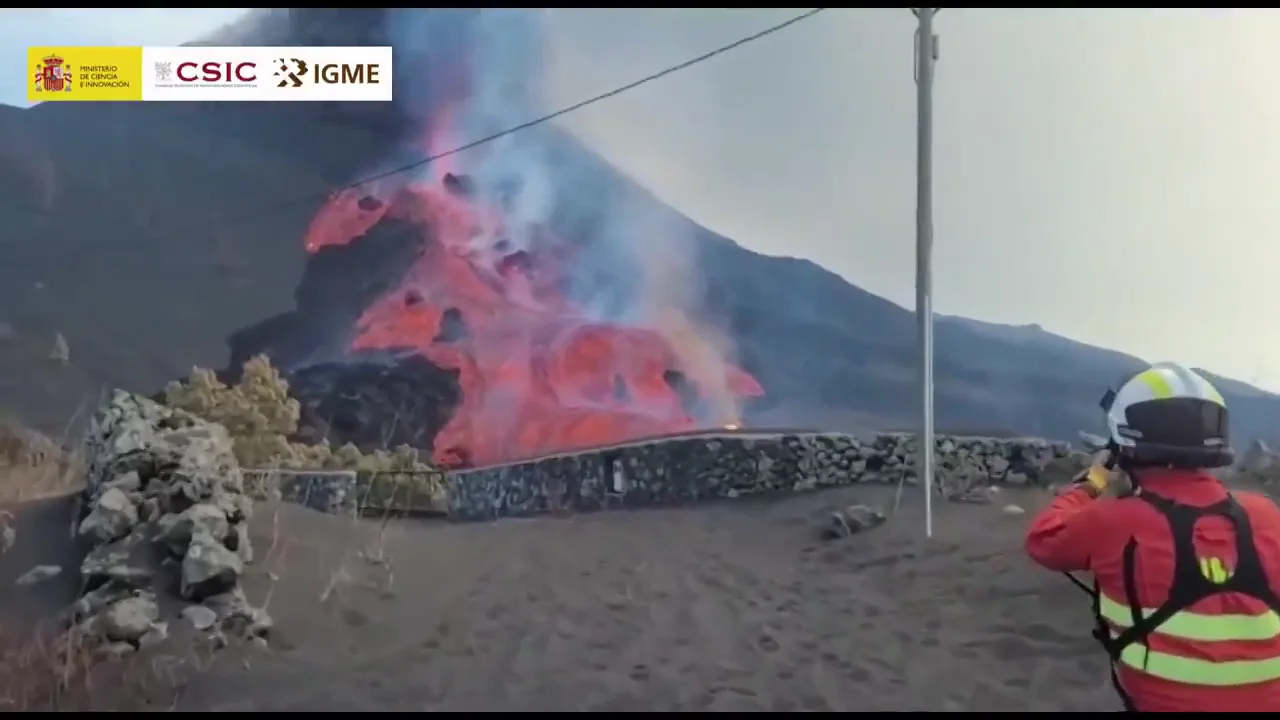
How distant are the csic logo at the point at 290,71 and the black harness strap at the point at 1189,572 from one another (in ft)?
7.04

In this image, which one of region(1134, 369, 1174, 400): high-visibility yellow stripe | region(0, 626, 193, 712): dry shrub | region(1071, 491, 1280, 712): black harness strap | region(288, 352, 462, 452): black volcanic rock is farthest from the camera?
region(288, 352, 462, 452): black volcanic rock

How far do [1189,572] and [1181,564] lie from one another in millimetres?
17

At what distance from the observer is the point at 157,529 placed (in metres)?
2.38

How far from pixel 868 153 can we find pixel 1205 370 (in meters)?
1.01

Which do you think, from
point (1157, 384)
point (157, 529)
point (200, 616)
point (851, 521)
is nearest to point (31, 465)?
point (157, 529)

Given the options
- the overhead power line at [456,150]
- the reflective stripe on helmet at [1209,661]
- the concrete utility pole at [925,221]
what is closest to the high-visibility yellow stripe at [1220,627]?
the reflective stripe on helmet at [1209,661]

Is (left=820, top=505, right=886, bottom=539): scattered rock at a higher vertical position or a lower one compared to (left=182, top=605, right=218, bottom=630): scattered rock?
higher

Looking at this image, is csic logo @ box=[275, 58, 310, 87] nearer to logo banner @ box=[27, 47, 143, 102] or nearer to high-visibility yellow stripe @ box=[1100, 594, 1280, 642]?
logo banner @ box=[27, 47, 143, 102]

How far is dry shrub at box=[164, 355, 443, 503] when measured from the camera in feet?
8.04

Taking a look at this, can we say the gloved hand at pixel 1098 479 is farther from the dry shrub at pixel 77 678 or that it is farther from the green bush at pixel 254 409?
the dry shrub at pixel 77 678

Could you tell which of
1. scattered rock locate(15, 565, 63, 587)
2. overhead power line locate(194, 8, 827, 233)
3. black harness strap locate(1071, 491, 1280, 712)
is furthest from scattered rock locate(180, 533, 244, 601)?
black harness strap locate(1071, 491, 1280, 712)

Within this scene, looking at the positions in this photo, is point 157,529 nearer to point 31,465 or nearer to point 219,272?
point 31,465

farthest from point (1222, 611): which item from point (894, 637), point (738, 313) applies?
point (738, 313)

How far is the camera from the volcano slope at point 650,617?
2287mm
